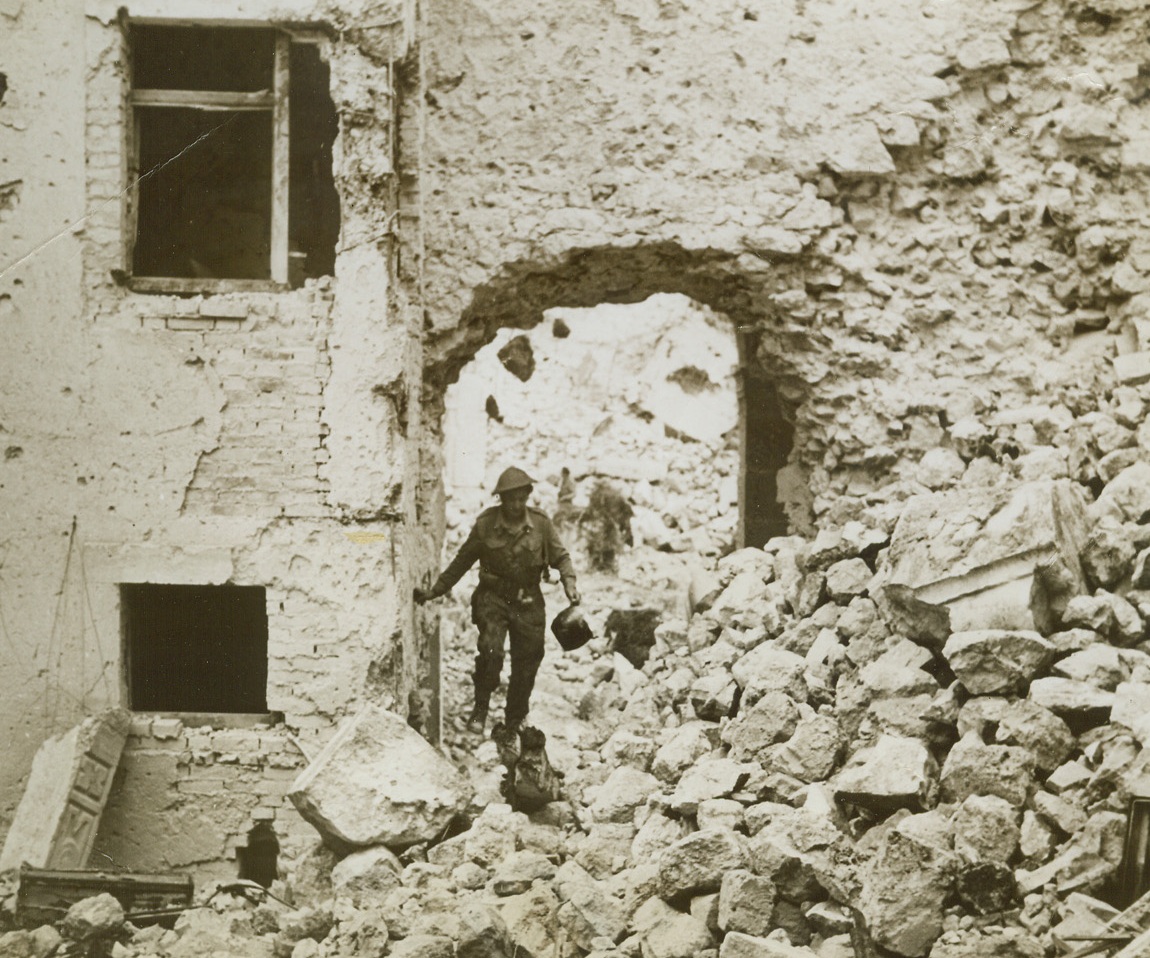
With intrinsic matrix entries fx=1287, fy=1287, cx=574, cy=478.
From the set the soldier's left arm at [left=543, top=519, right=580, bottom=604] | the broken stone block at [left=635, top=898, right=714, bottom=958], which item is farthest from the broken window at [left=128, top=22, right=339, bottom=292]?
the broken stone block at [left=635, top=898, right=714, bottom=958]

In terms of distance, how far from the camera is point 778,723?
640cm

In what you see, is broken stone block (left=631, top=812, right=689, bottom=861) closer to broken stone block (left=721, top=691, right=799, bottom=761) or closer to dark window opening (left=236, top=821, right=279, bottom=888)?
broken stone block (left=721, top=691, right=799, bottom=761)

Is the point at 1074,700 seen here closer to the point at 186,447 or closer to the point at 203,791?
the point at 203,791

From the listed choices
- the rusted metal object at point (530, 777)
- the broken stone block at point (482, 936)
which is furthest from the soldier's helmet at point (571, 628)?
the broken stone block at point (482, 936)

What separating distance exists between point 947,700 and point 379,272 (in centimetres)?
367

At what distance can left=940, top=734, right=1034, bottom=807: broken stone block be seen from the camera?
5258mm

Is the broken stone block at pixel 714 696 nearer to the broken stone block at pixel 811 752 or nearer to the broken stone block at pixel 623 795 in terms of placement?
the broken stone block at pixel 623 795

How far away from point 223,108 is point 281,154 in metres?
0.39

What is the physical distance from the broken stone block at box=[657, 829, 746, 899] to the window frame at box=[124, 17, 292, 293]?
367 centimetres

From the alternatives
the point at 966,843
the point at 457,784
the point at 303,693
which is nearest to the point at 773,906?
the point at 966,843

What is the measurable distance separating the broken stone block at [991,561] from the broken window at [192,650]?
3.59 meters

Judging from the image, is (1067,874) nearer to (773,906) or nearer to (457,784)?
(773,906)

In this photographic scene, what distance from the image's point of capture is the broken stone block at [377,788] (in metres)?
6.19

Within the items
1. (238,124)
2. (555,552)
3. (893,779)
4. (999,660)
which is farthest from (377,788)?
(238,124)
